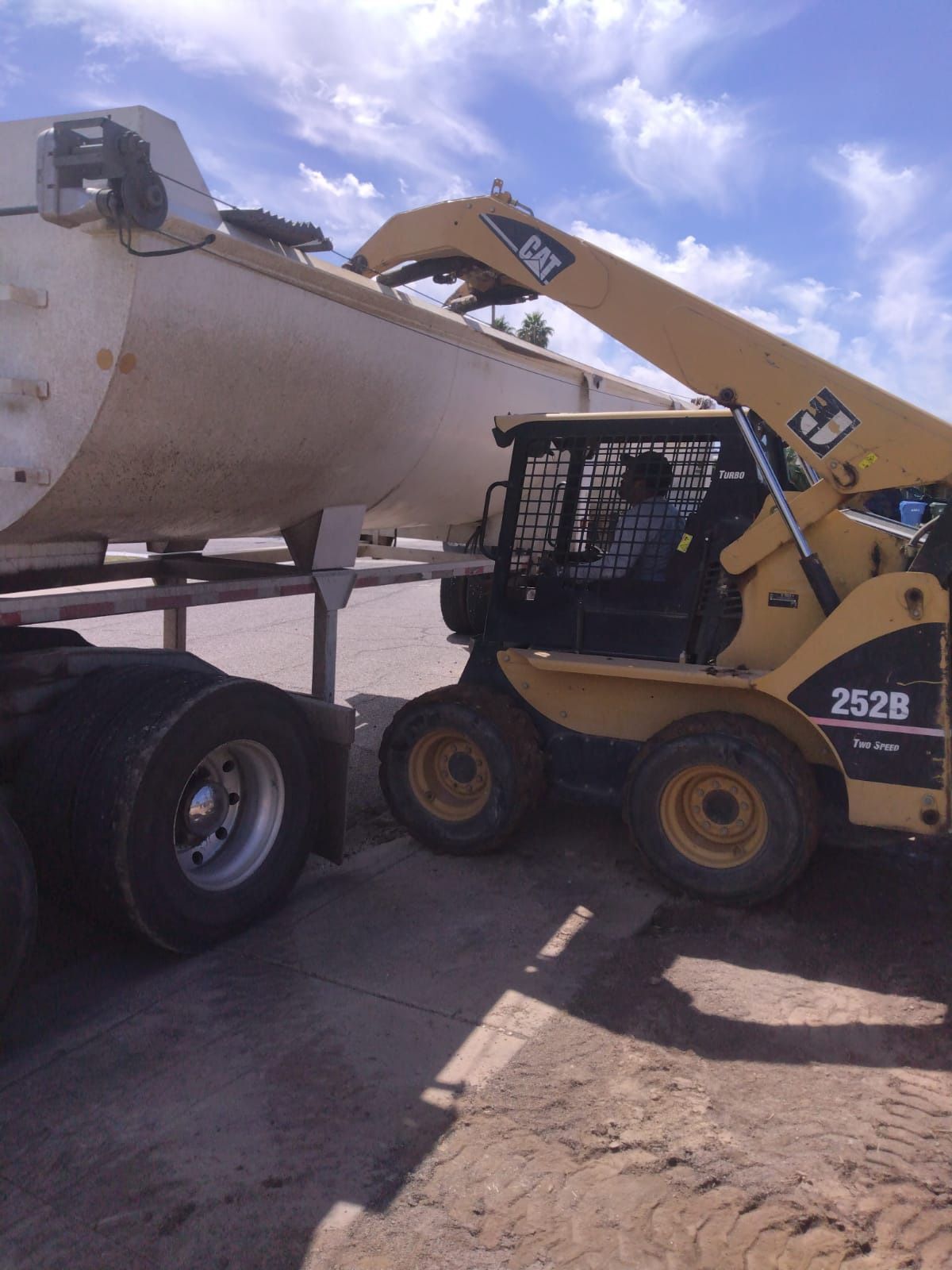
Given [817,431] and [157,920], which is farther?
[817,431]

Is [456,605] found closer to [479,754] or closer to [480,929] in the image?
[479,754]

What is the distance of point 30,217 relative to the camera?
3.60 meters

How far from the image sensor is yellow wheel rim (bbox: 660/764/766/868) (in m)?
4.43

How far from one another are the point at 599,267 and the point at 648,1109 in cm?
364

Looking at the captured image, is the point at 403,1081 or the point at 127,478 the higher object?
the point at 127,478

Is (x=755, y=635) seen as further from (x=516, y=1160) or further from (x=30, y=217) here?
(x=30, y=217)

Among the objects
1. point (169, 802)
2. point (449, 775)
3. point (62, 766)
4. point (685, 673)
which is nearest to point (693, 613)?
point (685, 673)

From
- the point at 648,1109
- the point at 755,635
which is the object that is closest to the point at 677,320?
the point at 755,635

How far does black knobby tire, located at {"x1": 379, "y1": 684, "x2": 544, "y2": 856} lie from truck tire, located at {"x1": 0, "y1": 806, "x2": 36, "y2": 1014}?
2.21 metres

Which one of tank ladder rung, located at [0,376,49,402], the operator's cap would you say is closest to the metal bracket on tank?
tank ladder rung, located at [0,376,49,402]

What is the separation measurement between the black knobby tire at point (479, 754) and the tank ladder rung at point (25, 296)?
257 cm

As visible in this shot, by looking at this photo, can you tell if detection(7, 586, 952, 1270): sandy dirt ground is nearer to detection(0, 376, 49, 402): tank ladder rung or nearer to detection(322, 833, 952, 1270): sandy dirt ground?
detection(322, 833, 952, 1270): sandy dirt ground

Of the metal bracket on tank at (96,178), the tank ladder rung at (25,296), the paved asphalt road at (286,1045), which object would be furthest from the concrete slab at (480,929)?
the metal bracket on tank at (96,178)

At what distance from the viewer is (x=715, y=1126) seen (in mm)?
2916
